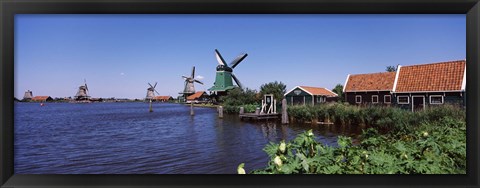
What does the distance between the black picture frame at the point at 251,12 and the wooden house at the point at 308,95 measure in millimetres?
8429

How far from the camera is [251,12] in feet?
5.09

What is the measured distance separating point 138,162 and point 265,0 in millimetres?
5081

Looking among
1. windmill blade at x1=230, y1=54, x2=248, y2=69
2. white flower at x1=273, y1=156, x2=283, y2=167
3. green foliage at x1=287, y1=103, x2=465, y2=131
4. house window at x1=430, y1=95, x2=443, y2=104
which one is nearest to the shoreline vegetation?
white flower at x1=273, y1=156, x2=283, y2=167

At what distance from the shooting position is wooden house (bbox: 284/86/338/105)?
10248 millimetres

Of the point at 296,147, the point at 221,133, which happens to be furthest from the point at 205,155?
the point at 296,147

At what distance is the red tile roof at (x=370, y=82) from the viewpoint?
880 cm

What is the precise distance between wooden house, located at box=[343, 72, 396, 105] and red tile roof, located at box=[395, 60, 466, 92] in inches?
18.9

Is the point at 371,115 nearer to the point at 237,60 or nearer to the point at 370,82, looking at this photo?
the point at 370,82

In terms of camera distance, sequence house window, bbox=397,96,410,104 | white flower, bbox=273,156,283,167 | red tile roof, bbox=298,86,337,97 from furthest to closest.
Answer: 1. red tile roof, bbox=298,86,337,97
2. house window, bbox=397,96,410,104
3. white flower, bbox=273,156,283,167

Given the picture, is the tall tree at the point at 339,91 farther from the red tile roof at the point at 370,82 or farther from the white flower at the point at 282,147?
the white flower at the point at 282,147

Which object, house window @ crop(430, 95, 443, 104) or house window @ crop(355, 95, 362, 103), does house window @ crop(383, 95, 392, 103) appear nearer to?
house window @ crop(355, 95, 362, 103)

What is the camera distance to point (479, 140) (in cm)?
154

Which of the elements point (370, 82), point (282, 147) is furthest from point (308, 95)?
point (282, 147)

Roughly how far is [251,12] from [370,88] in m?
8.27
